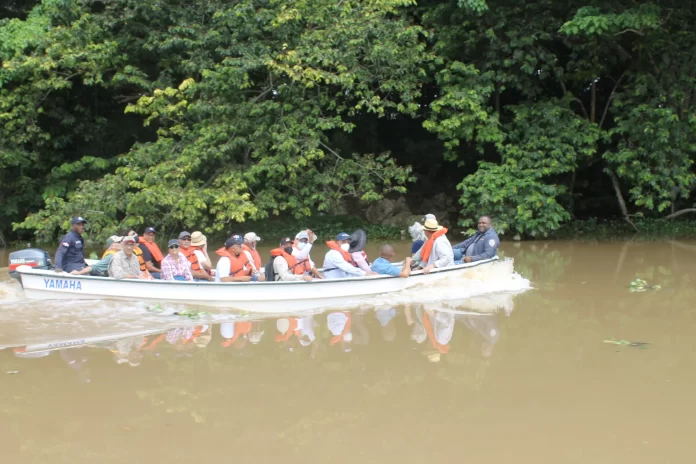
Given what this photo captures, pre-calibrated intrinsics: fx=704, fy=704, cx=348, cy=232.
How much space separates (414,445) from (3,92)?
15673mm

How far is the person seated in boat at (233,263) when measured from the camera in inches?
383

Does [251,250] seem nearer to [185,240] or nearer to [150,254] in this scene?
[185,240]

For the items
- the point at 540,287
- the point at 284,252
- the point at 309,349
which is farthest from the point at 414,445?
the point at 540,287

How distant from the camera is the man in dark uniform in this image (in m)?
9.97

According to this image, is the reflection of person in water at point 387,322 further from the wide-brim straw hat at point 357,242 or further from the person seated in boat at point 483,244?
the person seated in boat at point 483,244

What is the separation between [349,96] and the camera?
17.0m

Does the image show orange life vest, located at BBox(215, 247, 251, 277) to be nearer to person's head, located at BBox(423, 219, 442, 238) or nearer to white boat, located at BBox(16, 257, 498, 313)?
white boat, located at BBox(16, 257, 498, 313)

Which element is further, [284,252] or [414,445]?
[284,252]

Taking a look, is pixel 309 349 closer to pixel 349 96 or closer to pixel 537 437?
pixel 537 437

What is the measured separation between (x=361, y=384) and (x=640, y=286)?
6.28 m

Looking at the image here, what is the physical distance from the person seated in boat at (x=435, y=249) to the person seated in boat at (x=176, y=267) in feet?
11.4

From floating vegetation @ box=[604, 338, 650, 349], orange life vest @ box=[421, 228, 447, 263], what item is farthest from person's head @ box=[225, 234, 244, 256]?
floating vegetation @ box=[604, 338, 650, 349]

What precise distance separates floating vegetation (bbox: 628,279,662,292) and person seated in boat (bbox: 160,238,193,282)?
258 inches

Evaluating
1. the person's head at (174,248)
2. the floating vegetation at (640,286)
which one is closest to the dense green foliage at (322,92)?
the floating vegetation at (640,286)
